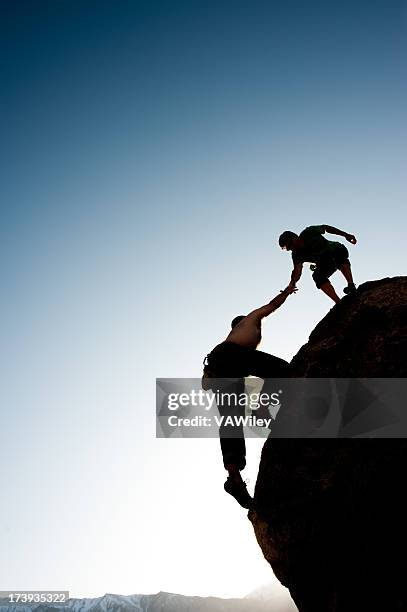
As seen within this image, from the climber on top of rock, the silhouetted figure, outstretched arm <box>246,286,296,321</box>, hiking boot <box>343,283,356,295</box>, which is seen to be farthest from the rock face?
the climber on top of rock

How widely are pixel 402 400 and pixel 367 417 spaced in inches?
25.5

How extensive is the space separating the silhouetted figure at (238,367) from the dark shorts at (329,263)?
1.90 m

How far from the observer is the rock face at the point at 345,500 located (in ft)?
21.9

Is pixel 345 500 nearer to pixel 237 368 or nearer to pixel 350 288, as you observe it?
pixel 237 368

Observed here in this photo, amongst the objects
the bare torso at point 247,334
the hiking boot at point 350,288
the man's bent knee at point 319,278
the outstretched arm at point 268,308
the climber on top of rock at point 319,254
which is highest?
the climber on top of rock at point 319,254

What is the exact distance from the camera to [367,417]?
7777 mm

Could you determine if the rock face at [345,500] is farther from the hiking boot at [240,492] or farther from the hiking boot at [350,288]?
the hiking boot at [350,288]

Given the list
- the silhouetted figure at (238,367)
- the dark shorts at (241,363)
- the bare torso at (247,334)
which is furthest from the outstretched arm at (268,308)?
the dark shorts at (241,363)

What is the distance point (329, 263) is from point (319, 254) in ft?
1.13

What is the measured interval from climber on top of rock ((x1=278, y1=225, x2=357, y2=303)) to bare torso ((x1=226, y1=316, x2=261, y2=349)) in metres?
1.98

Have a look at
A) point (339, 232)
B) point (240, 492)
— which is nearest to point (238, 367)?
point (240, 492)

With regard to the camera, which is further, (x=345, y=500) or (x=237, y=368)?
(x=237, y=368)

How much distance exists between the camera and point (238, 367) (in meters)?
9.34

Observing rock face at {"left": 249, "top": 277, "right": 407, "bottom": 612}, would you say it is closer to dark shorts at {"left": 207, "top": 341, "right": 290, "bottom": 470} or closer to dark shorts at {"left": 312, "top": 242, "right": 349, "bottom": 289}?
dark shorts at {"left": 207, "top": 341, "right": 290, "bottom": 470}
